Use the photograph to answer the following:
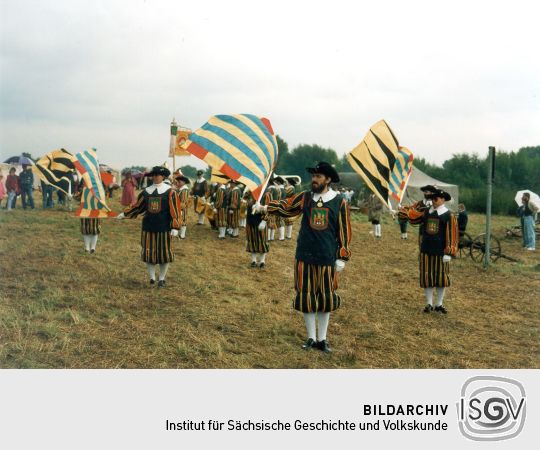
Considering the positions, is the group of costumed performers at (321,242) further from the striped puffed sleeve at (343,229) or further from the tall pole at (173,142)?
the tall pole at (173,142)

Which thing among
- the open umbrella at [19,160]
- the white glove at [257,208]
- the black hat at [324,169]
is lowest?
the white glove at [257,208]

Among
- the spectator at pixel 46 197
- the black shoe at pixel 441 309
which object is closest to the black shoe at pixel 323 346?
the black shoe at pixel 441 309

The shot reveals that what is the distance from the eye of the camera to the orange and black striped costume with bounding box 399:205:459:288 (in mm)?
7364

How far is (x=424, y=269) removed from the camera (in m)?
7.67

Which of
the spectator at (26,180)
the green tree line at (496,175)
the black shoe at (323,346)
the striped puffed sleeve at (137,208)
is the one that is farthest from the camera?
the green tree line at (496,175)

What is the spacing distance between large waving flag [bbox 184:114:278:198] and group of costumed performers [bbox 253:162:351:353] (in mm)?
495

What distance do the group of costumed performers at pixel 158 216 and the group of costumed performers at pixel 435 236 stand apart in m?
3.66

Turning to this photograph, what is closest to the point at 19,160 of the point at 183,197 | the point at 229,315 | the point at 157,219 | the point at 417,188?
the point at 183,197

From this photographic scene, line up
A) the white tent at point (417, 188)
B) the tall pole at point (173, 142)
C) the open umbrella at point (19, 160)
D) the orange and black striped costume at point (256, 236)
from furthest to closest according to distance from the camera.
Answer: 1. the white tent at point (417, 188)
2. the open umbrella at point (19, 160)
3. the tall pole at point (173, 142)
4. the orange and black striped costume at point (256, 236)

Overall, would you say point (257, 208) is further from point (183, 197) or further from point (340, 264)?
point (183, 197)

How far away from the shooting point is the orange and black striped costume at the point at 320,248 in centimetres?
531

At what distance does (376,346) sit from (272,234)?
9828 millimetres

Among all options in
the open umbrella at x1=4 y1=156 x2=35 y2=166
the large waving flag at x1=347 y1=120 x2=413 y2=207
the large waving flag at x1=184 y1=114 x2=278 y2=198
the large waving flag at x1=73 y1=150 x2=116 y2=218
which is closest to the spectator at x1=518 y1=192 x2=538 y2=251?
the large waving flag at x1=347 y1=120 x2=413 y2=207

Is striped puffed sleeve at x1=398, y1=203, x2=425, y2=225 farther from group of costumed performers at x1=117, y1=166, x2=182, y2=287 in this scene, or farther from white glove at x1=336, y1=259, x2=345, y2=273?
group of costumed performers at x1=117, y1=166, x2=182, y2=287
